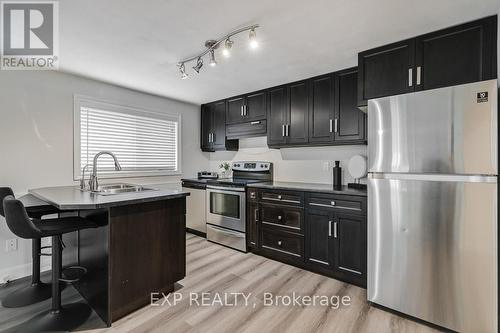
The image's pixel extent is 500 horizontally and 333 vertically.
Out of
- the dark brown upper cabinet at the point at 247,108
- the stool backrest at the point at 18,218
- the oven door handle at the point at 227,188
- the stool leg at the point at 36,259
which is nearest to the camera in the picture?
the stool backrest at the point at 18,218

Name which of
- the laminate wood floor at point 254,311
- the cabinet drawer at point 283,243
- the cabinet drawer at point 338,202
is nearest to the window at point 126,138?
the laminate wood floor at point 254,311

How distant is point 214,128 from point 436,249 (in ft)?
11.5

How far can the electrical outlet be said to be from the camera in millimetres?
2484

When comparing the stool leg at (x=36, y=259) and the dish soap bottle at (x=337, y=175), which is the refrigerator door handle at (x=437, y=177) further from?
the stool leg at (x=36, y=259)

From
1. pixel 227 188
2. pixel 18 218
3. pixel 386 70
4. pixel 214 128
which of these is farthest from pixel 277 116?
pixel 18 218

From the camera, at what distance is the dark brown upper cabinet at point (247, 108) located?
361cm

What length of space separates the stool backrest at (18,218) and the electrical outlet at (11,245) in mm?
1314

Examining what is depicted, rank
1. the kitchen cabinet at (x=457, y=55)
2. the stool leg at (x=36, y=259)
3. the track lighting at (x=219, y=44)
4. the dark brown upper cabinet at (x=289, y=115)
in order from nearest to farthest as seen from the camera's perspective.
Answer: the kitchen cabinet at (x=457, y=55) → the track lighting at (x=219, y=44) → the stool leg at (x=36, y=259) → the dark brown upper cabinet at (x=289, y=115)

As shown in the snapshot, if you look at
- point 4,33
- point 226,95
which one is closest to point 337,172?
point 226,95

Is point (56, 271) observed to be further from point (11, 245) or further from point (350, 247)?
point (350, 247)

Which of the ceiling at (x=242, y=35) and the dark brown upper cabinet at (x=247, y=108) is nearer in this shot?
the ceiling at (x=242, y=35)

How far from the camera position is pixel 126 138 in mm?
3533

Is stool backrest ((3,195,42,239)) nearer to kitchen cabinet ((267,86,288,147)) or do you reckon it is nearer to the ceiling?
the ceiling

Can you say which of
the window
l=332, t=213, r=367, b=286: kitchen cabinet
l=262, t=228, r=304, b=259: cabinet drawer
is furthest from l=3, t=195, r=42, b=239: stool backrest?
l=332, t=213, r=367, b=286: kitchen cabinet
